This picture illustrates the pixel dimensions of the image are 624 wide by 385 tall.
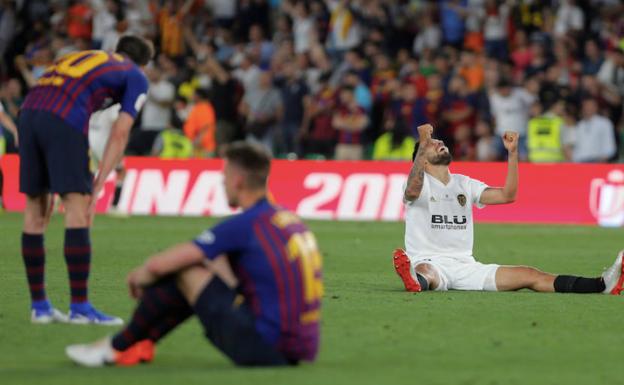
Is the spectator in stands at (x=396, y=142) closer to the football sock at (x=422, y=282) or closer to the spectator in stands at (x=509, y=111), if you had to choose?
the spectator in stands at (x=509, y=111)

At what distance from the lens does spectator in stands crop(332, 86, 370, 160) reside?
1848 cm

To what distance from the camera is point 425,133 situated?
7766mm

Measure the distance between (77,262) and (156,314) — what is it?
1.69m

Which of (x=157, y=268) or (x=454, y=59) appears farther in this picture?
(x=454, y=59)

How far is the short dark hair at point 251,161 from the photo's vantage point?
4656 millimetres

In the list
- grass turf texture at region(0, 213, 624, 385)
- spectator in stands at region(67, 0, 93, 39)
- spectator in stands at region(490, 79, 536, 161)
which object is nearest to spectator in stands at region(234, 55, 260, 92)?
spectator in stands at region(67, 0, 93, 39)

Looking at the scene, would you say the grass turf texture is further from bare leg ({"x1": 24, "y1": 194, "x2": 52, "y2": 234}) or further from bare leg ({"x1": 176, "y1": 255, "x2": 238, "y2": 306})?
bare leg ({"x1": 24, "y1": 194, "x2": 52, "y2": 234})

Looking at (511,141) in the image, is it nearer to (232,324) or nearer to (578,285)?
(578,285)

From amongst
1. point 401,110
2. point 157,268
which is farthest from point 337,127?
point 157,268

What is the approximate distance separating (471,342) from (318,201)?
37.1 feet

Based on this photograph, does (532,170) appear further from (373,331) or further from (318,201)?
(373,331)

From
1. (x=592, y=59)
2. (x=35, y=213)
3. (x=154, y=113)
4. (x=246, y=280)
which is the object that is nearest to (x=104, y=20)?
(x=154, y=113)

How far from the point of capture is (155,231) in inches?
559

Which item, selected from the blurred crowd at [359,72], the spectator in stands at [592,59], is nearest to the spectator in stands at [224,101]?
the blurred crowd at [359,72]
